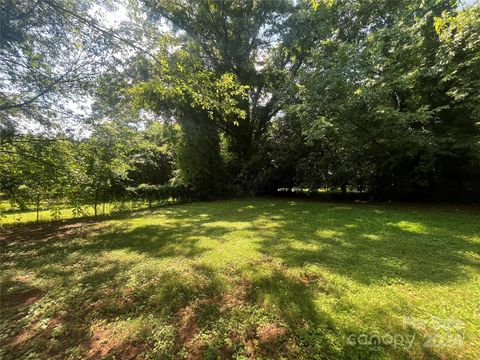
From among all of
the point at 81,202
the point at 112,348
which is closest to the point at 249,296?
the point at 112,348

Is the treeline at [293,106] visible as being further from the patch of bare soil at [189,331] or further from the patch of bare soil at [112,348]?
the patch of bare soil at [112,348]

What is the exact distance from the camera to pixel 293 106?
36.3ft

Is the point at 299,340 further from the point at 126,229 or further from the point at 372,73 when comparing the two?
the point at 372,73

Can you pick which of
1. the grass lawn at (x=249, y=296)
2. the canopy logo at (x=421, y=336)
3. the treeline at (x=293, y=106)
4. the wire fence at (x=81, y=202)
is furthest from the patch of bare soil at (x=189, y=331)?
the wire fence at (x=81, y=202)

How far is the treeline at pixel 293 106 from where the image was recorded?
575cm

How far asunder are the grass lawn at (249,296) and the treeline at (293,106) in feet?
9.43

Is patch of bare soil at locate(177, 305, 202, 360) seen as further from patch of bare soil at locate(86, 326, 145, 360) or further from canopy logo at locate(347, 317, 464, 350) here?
canopy logo at locate(347, 317, 464, 350)

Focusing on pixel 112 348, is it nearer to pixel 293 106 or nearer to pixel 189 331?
pixel 189 331

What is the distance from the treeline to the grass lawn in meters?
2.87

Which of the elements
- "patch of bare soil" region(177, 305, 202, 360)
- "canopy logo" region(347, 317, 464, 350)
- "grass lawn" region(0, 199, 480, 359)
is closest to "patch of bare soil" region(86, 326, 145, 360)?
"grass lawn" region(0, 199, 480, 359)

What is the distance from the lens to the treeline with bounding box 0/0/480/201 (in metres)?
5.75

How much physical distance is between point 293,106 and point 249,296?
9918 millimetres

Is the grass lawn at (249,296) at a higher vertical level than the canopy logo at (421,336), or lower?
higher

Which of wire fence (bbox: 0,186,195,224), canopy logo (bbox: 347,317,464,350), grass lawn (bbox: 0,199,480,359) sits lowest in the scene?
canopy logo (bbox: 347,317,464,350)
